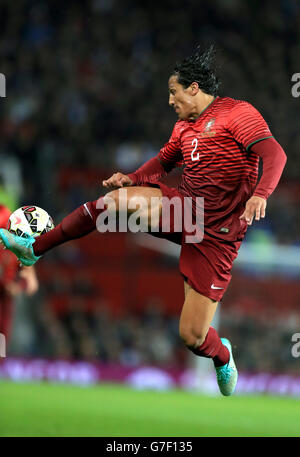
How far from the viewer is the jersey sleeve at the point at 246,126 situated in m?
5.83

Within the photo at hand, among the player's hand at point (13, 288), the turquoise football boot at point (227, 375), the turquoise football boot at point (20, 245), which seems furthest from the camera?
the player's hand at point (13, 288)

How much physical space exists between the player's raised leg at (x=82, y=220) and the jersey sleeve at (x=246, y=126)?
686 millimetres

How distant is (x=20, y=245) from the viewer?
20.4 ft

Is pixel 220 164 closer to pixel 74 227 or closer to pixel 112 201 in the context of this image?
pixel 112 201

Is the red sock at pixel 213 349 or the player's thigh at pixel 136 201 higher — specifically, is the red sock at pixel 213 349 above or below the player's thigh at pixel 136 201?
below

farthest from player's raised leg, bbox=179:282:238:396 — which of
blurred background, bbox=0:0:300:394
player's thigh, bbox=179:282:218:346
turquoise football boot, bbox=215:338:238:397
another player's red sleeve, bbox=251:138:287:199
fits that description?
blurred background, bbox=0:0:300:394

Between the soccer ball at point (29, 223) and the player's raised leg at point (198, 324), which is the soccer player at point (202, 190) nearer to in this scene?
the player's raised leg at point (198, 324)

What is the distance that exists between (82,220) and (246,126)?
4.33 ft

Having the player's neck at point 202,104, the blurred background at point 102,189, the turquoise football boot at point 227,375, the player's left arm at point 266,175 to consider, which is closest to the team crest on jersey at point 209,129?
the player's neck at point 202,104

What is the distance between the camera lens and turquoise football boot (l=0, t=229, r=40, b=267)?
6180 mm

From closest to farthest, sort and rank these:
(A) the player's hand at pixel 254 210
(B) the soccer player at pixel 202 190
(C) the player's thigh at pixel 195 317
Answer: (A) the player's hand at pixel 254 210 < (B) the soccer player at pixel 202 190 < (C) the player's thigh at pixel 195 317

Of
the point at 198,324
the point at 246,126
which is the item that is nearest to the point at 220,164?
the point at 246,126
